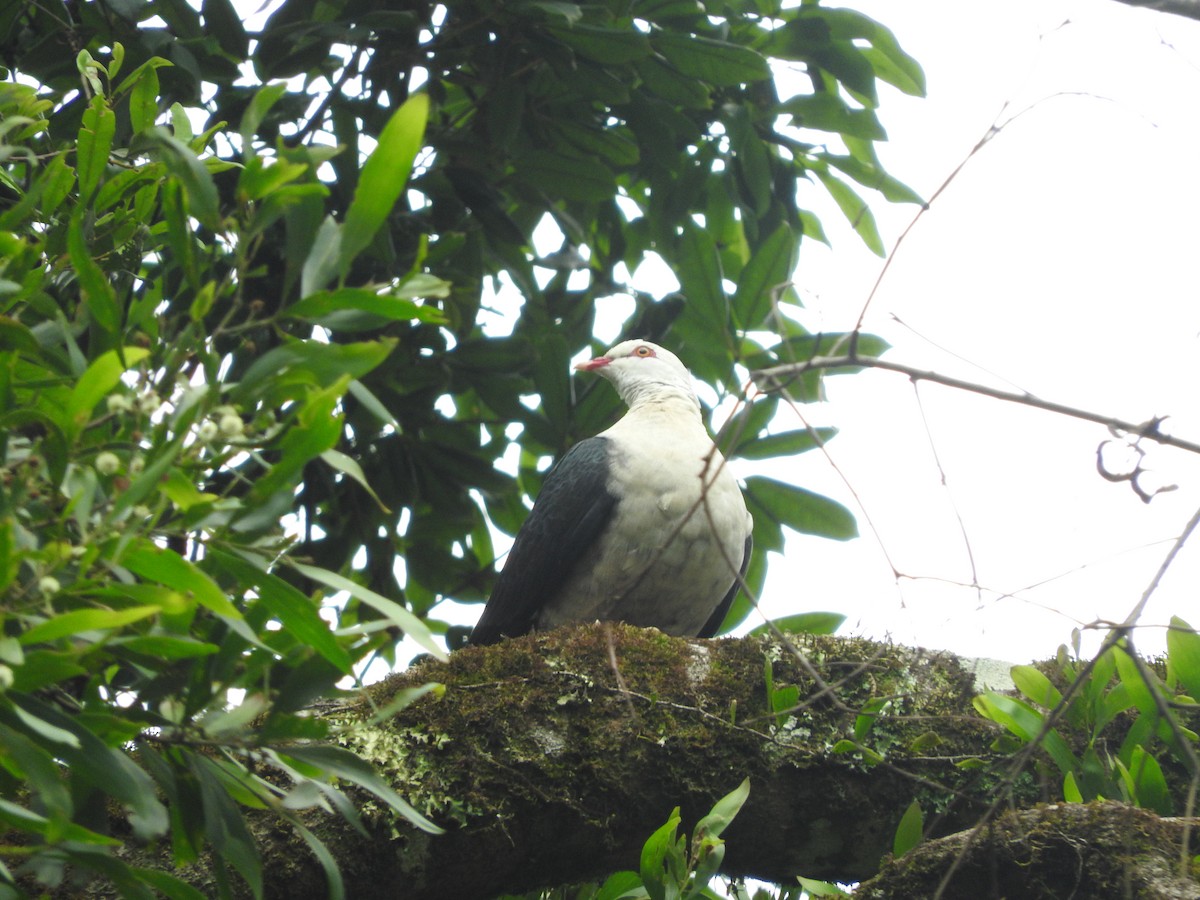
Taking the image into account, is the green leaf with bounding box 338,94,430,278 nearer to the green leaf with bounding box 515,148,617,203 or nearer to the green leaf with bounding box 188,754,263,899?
the green leaf with bounding box 188,754,263,899

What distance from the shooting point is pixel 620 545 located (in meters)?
4.03

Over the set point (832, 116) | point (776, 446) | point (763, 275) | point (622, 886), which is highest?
point (832, 116)

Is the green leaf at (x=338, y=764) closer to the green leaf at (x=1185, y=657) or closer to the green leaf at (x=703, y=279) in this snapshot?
the green leaf at (x=1185, y=657)

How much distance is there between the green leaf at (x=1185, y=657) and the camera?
2666 millimetres

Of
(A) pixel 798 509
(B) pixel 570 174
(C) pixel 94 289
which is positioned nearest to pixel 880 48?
(B) pixel 570 174

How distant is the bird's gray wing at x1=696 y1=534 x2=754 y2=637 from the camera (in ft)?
14.2

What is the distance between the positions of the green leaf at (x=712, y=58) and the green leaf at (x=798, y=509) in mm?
1453

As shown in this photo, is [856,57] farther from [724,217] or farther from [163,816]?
[163,816]

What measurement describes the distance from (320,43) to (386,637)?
2.69 metres

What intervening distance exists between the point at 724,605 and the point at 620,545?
0.68m

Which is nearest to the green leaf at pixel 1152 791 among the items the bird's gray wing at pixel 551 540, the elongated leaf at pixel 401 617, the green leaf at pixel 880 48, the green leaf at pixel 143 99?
the elongated leaf at pixel 401 617

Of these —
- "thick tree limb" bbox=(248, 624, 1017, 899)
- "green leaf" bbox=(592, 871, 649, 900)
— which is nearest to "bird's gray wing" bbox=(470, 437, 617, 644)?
"thick tree limb" bbox=(248, 624, 1017, 899)

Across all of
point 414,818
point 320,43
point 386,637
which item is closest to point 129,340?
point 386,637

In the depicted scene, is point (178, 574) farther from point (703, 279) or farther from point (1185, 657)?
point (703, 279)
